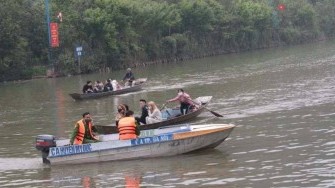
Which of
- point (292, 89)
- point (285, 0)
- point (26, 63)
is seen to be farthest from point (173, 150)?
point (285, 0)

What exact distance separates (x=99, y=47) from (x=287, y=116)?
49.0 metres

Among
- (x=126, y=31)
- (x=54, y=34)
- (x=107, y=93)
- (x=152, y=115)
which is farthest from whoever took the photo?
(x=126, y=31)

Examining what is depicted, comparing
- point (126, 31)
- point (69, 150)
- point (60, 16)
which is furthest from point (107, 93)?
point (126, 31)

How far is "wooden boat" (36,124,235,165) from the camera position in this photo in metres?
15.7

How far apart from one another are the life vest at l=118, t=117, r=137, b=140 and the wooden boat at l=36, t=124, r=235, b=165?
7.4 inches

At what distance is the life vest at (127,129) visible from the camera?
51.8 feet

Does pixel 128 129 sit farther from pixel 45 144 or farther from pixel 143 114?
pixel 143 114

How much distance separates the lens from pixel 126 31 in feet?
230

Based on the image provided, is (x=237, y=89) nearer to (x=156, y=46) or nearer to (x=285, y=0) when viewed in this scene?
(x=156, y=46)

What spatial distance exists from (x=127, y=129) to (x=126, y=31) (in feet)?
181

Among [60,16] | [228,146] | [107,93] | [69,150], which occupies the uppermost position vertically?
[60,16]

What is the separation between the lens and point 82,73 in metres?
65.2

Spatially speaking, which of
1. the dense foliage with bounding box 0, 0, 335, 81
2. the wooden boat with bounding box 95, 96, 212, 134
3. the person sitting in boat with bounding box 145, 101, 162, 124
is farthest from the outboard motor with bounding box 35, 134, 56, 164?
the dense foliage with bounding box 0, 0, 335, 81

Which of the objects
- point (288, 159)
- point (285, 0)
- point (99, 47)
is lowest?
point (288, 159)
